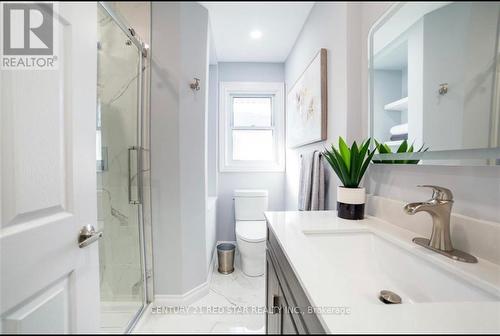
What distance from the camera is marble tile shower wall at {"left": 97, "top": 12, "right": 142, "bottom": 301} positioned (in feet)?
1.19

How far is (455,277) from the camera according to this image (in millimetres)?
471

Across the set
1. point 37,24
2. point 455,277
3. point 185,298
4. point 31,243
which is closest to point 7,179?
point 31,243

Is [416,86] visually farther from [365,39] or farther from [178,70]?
[178,70]

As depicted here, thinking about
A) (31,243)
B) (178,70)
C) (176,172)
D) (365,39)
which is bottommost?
(31,243)

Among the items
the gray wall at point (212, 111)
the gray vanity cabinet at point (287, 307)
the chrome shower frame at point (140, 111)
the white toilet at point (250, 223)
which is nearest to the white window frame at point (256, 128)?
the gray wall at point (212, 111)

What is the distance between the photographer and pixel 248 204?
165cm

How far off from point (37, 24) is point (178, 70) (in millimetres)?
199

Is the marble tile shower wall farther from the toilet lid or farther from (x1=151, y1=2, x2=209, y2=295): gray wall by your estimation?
the toilet lid

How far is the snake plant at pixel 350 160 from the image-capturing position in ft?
2.61

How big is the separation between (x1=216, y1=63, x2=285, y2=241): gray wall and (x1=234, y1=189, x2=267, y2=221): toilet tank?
0.05 m

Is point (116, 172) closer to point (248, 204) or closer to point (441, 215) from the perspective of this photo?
point (441, 215)

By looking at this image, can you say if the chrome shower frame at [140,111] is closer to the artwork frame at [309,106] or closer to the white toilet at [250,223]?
the artwork frame at [309,106]

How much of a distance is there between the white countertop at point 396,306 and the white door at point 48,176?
1.29ft

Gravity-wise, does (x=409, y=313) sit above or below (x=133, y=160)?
below
